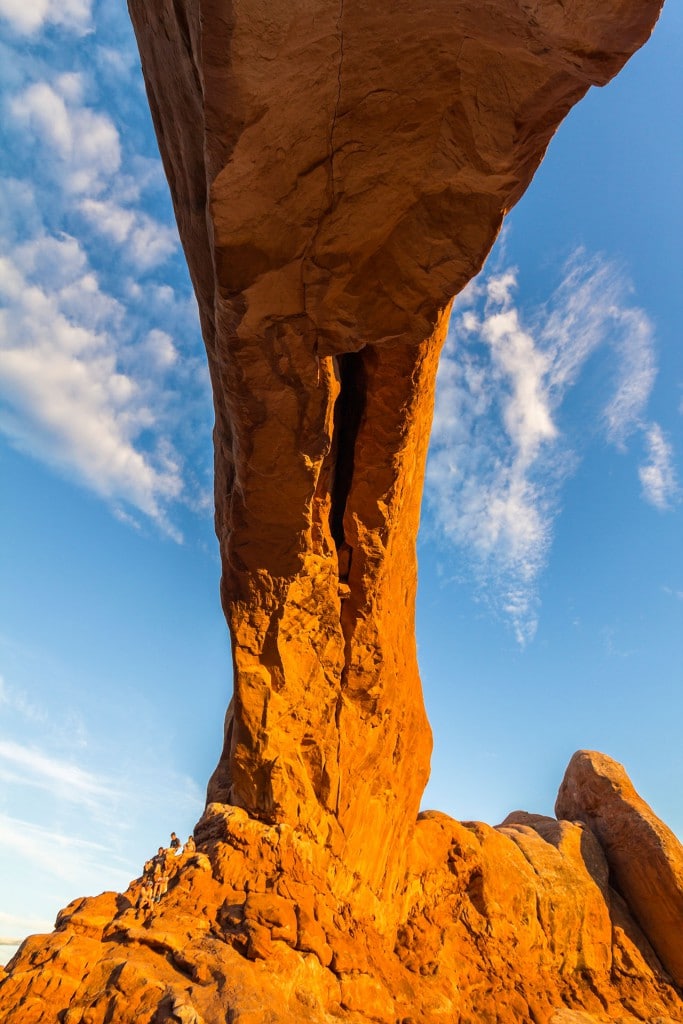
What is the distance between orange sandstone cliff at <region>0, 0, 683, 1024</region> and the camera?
4371 millimetres

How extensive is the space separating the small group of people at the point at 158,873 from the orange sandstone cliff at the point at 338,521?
0.14 m

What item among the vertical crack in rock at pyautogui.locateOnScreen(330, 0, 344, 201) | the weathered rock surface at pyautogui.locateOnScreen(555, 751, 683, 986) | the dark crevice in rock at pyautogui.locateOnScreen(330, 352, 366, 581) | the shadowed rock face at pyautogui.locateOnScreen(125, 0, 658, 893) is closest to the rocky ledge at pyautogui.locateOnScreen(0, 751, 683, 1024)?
the weathered rock surface at pyautogui.locateOnScreen(555, 751, 683, 986)

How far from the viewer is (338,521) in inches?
344

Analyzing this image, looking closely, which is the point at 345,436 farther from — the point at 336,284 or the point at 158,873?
the point at 158,873

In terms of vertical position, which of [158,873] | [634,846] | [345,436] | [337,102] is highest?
[345,436]

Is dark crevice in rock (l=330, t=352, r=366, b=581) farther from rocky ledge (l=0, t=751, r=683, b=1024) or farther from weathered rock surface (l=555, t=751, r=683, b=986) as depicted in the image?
weathered rock surface (l=555, t=751, r=683, b=986)

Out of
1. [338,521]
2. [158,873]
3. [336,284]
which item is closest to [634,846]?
[338,521]

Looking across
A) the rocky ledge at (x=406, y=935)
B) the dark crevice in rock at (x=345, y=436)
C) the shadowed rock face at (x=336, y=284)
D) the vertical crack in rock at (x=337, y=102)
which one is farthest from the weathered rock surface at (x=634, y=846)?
the vertical crack in rock at (x=337, y=102)

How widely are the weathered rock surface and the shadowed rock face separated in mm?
5828

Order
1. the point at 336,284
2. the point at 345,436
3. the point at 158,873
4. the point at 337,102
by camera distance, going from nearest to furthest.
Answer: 1. the point at 337,102
2. the point at 336,284
3. the point at 158,873
4. the point at 345,436

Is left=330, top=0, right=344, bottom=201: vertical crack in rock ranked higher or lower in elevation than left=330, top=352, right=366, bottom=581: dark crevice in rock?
lower

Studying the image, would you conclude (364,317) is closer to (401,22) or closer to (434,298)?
(434,298)

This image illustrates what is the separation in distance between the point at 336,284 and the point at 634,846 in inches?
496

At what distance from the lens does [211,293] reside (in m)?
6.65
